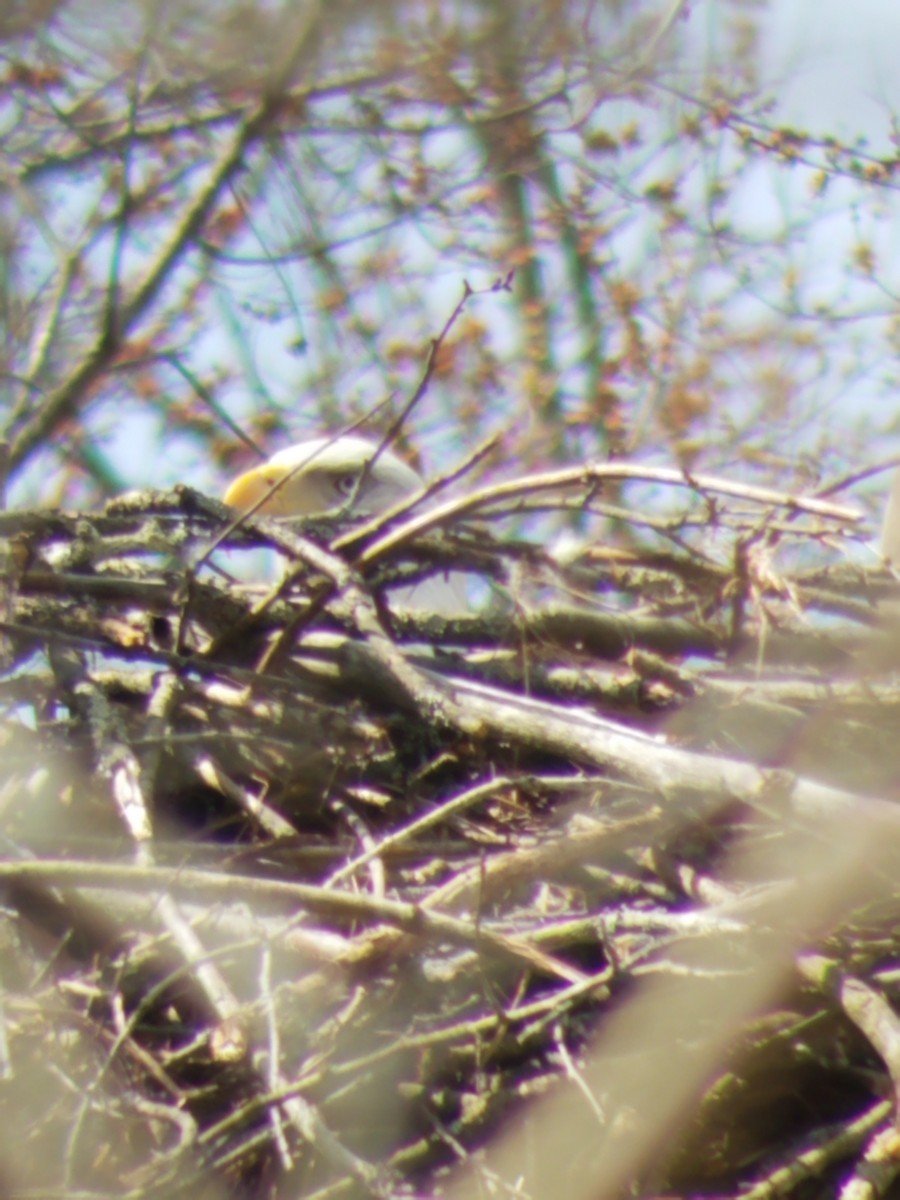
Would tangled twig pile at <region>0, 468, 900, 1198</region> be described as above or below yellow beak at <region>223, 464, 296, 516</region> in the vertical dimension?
below

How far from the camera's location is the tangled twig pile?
78.2 inches

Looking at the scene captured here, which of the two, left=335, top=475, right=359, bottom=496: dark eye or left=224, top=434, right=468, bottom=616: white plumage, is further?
left=335, top=475, right=359, bottom=496: dark eye

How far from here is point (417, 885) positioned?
94.3 inches

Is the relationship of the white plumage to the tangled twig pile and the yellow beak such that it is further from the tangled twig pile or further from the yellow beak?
the tangled twig pile

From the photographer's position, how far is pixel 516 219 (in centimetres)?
785

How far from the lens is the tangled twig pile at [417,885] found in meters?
1.99

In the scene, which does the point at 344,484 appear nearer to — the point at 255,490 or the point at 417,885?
the point at 255,490

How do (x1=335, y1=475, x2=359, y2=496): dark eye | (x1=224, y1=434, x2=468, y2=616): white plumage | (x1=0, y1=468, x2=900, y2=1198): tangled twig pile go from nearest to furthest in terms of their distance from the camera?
1. (x1=0, y1=468, x2=900, y2=1198): tangled twig pile
2. (x1=224, y1=434, x2=468, y2=616): white plumage
3. (x1=335, y1=475, x2=359, y2=496): dark eye

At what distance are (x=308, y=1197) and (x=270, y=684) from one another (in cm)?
95

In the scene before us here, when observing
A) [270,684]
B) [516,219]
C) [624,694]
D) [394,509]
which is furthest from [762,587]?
[516,219]

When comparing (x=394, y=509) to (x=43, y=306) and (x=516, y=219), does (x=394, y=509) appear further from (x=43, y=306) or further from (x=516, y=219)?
(x=516, y=219)

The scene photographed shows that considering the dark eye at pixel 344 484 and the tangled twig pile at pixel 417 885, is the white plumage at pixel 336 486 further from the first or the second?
the tangled twig pile at pixel 417 885

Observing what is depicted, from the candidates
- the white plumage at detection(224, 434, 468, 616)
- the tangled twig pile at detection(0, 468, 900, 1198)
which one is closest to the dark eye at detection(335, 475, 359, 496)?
the white plumage at detection(224, 434, 468, 616)

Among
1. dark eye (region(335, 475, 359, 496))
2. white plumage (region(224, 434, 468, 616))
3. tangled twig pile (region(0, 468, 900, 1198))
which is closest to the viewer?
tangled twig pile (region(0, 468, 900, 1198))
